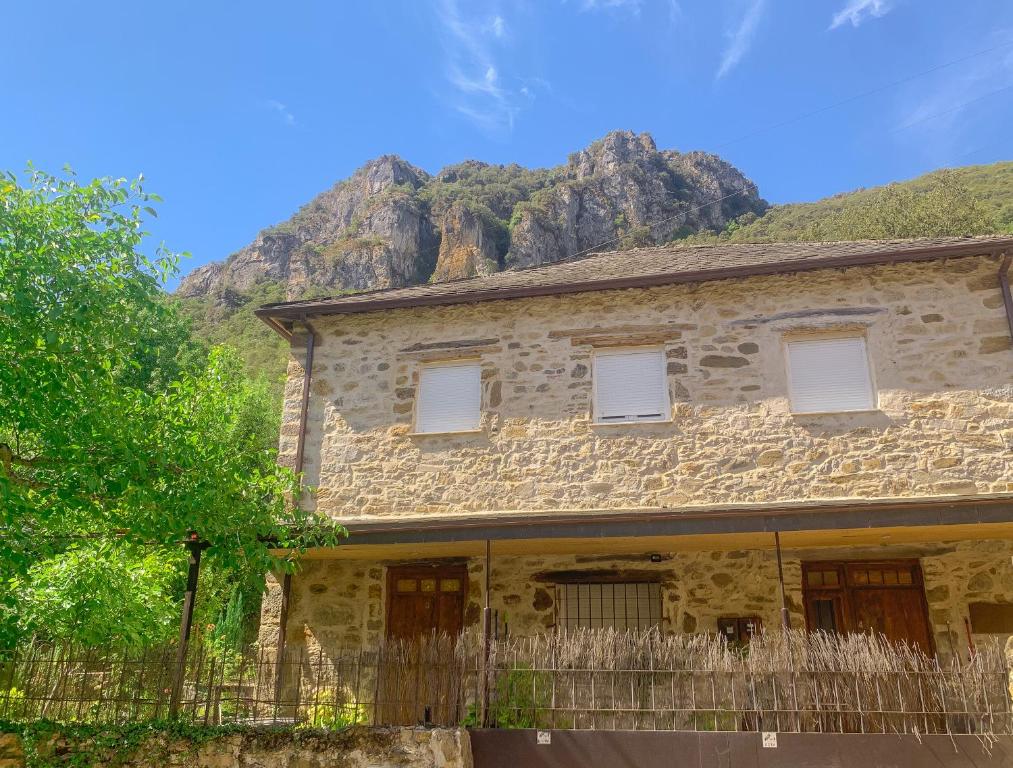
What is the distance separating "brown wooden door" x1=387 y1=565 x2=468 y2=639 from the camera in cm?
1051

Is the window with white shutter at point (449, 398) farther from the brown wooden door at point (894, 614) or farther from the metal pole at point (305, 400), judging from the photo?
the brown wooden door at point (894, 614)

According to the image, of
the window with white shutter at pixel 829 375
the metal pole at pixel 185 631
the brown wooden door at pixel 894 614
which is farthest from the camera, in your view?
the window with white shutter at pixel 829 375

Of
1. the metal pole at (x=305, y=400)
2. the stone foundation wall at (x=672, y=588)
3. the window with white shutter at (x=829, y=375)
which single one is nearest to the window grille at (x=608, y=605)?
the stone foundation wall at (x=672, y=588)

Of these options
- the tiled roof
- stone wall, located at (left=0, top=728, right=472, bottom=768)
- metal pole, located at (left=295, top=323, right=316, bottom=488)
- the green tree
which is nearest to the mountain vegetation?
the tiled roof

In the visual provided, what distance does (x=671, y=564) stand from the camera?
32.8ft

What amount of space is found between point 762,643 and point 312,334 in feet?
23.0

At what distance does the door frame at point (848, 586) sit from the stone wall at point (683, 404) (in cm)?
104

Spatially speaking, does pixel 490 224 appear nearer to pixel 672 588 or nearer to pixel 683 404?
pixel 683 404

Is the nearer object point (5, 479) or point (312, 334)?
point (5, 479)

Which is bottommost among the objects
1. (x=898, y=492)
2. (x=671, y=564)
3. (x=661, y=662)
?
(x=661, y=662)

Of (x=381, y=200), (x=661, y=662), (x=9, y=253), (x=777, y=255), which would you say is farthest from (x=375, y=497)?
(x=381, y=200)

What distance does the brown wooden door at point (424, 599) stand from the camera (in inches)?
414

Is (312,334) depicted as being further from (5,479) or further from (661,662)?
(661,662)

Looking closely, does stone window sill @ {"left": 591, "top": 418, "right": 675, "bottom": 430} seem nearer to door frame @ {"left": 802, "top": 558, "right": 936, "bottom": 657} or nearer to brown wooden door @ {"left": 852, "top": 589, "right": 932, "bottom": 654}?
door frame @ {"left": 802, "top": 558, "right": 936, "bottom": 657}
